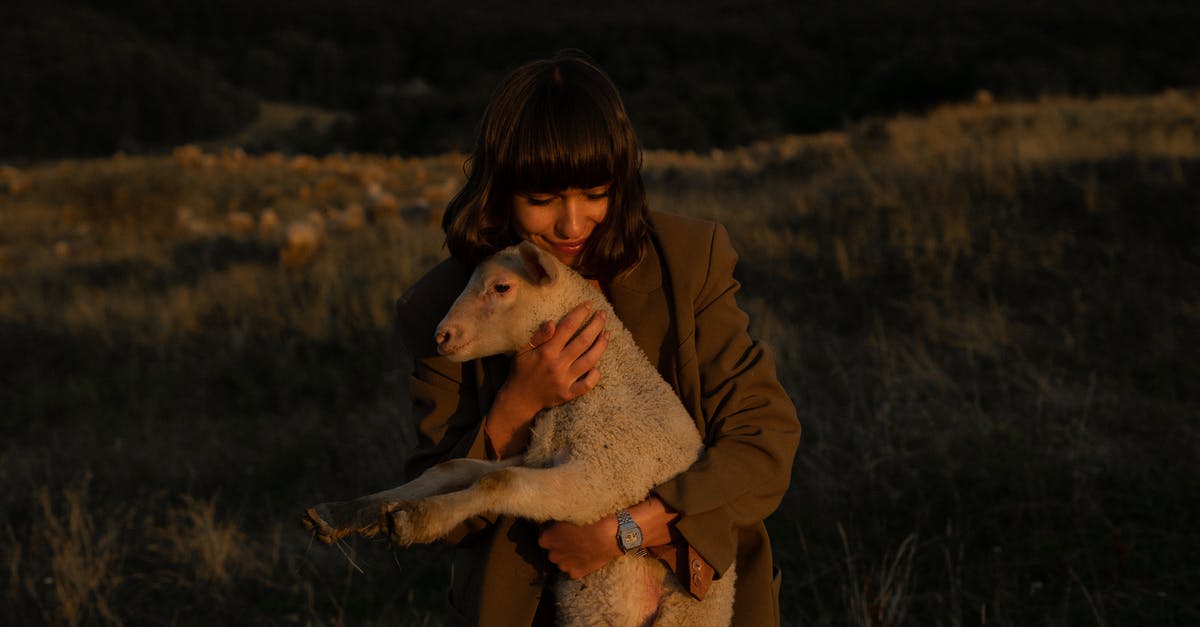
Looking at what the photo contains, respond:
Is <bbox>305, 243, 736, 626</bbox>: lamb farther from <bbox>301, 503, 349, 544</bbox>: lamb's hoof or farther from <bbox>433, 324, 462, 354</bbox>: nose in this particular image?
<bbox>301, 503, 349, 544</bbox>: lamb's hoof

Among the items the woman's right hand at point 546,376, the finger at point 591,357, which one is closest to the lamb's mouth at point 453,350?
the woman's right hand at point 546,376

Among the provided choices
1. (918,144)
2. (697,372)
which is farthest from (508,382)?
(918,144)

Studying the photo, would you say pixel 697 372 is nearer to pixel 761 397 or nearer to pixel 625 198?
pixel 761 397

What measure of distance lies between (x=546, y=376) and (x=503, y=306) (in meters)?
0.23

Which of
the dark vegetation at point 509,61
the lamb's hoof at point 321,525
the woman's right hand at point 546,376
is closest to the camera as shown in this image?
the lamb's hoof at point 321,525

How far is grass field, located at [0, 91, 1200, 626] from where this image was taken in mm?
4121

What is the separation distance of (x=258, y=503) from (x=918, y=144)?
8.57m

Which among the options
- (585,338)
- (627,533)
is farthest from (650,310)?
(627,533)

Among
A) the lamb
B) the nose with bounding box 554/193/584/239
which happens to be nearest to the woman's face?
the nose with bounding box 554/193/584/239

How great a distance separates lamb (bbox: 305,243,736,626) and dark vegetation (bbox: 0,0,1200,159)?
64.1 feet

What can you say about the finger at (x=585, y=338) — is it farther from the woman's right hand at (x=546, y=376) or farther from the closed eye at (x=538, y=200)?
the closed eye at (x=538, y=200)

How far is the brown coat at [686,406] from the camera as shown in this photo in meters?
2.37

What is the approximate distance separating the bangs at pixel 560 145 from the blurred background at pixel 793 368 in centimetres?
44

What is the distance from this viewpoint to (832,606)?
402cm
